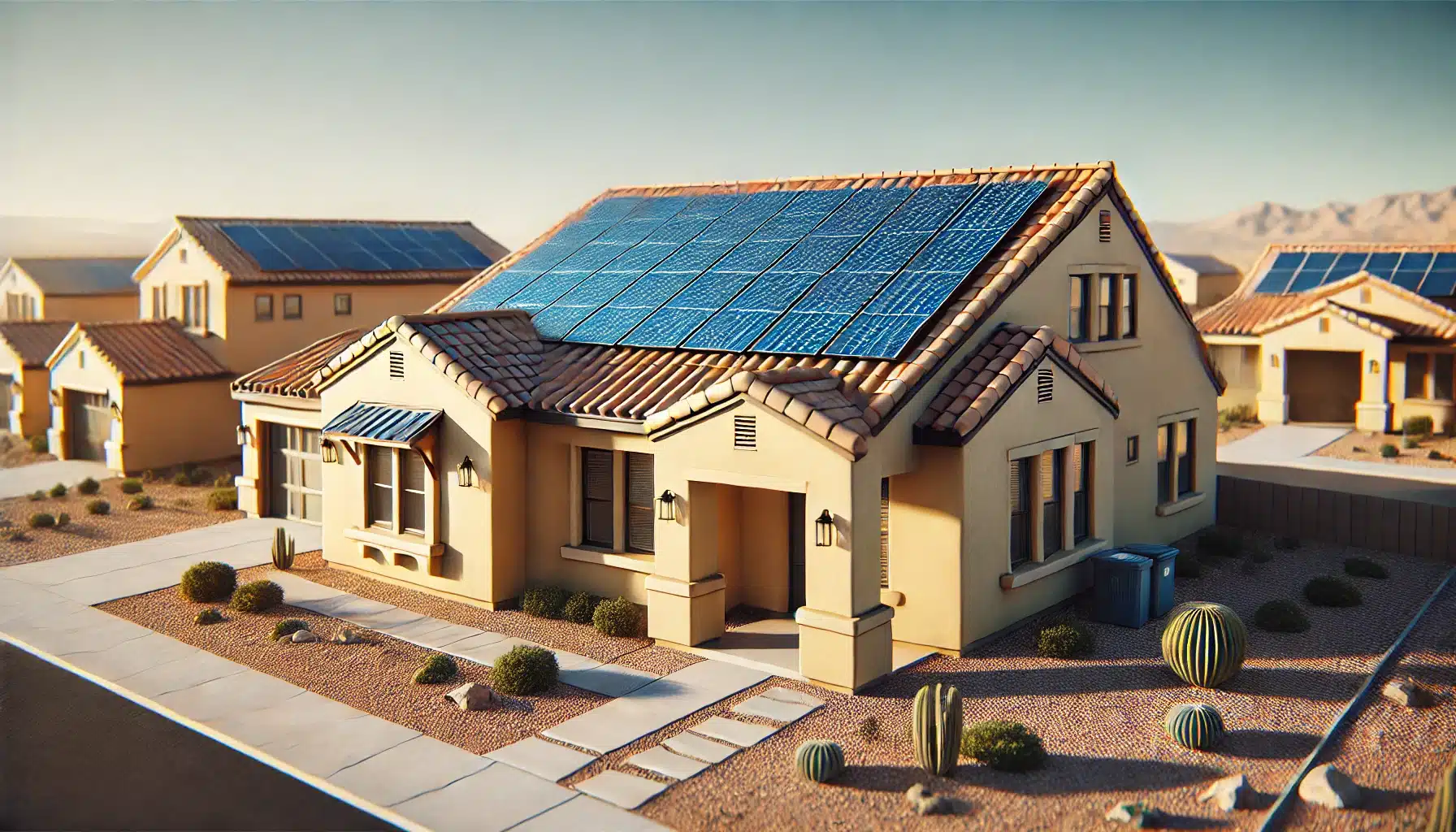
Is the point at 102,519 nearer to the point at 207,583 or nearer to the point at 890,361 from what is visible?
the point at 207,583

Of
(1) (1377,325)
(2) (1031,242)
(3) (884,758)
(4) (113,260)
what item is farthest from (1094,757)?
(4) (113,260)

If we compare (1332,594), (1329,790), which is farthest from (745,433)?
(1332,594)

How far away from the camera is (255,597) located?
2045cm

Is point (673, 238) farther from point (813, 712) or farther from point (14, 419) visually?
point (14, 419)

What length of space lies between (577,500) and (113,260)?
1489 inches

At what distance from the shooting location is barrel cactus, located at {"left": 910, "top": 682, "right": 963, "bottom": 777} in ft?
45.1

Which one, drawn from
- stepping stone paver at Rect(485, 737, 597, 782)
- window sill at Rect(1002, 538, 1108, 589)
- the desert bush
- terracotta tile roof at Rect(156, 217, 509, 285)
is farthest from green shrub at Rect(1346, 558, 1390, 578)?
terracotta tile roof at Rect(156, 217, 509, 285)

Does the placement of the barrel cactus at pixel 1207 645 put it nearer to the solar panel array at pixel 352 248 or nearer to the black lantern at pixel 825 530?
the black lantern at pixel 825 530

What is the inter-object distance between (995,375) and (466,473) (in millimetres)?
8837

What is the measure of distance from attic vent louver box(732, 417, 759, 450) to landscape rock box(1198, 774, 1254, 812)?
7.27 m

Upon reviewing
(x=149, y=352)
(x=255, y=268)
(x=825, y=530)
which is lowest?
(x=825, y=530)

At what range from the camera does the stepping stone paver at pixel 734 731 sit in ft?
49.3

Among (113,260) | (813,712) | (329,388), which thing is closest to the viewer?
(813,712)

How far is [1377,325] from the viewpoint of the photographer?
3897cm
